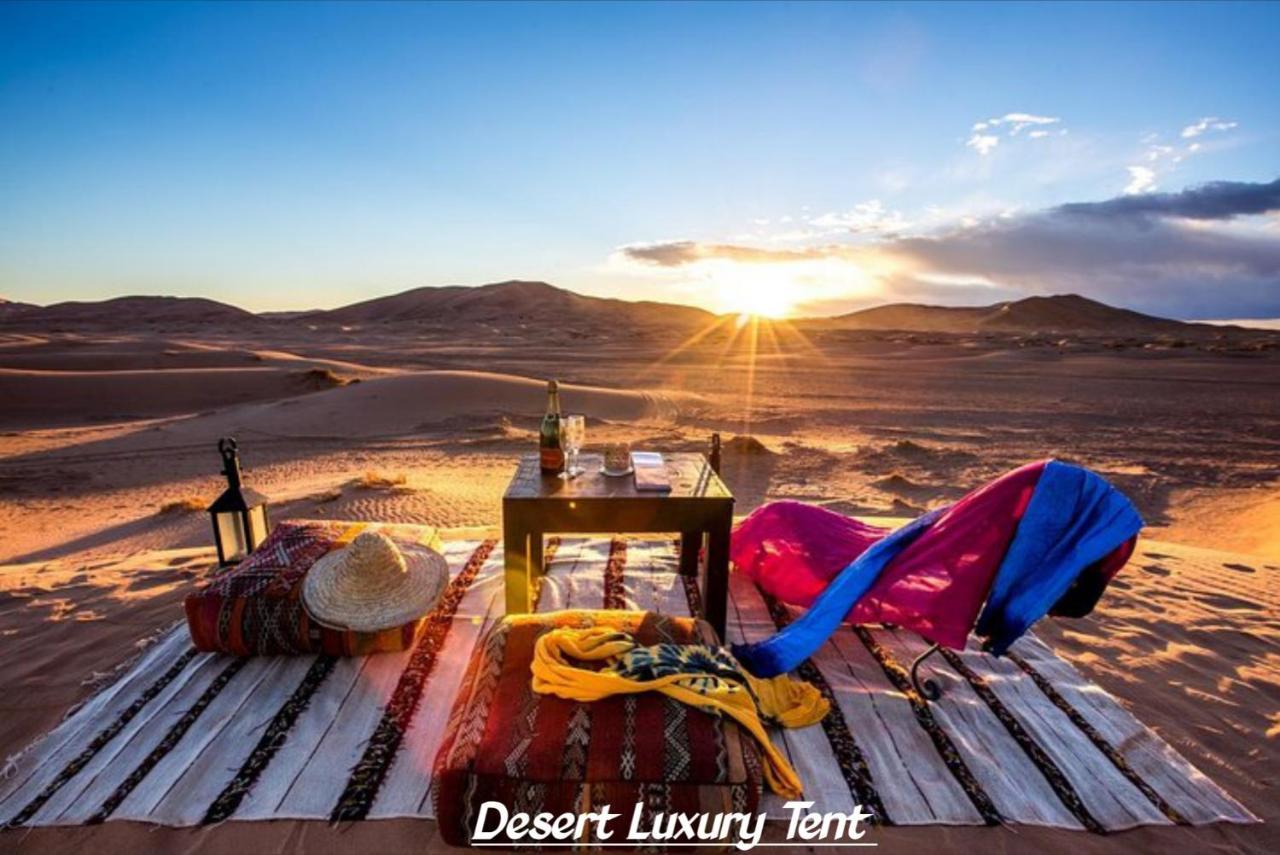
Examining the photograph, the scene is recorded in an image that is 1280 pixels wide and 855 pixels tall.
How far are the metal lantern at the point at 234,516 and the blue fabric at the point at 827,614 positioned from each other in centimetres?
335

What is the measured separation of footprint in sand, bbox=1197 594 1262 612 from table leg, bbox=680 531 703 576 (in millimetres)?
3642

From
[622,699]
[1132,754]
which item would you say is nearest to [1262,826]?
[1132,754]

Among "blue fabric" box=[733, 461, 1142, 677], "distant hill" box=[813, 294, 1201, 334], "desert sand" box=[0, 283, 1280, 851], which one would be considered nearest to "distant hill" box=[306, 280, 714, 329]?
"distant hill" box=[813, 294, 1201, 334]

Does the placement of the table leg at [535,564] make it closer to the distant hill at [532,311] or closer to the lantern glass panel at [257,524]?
the lantern glass panel at [257,524]

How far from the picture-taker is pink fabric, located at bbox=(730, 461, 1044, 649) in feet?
10.5

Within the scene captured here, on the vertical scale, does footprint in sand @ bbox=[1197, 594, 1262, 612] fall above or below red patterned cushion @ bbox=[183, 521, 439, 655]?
below

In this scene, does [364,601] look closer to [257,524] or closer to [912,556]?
[257,524]

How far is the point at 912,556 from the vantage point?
3410 millimetres

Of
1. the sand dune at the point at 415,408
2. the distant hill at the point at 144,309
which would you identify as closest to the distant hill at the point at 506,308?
the distant hill at the point at 144,309

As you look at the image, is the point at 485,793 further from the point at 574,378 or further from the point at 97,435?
the point at 574,378

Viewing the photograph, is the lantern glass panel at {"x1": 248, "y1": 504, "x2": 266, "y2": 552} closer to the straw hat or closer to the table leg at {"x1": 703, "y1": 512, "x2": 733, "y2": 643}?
the straw hat

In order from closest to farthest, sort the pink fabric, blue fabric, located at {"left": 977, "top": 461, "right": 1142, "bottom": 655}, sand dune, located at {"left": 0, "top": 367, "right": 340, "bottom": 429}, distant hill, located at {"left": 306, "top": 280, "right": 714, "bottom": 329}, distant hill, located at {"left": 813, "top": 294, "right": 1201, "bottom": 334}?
blue fabric, located at {"left": 977, "top": 461, "right": 1142, "bottom": 655} → the pink fabric → sand dune, located at {"left": 0, "top": 367, "right": 340, "bottom": 429} → distant hill, located at {"left": 306, "top": 280, "right": 714, "bottom": 329} → distant hill, located at {"left": 813, "top": 294, "right": 1201, "bottom": 334}

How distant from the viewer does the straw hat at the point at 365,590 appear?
3.55 metres

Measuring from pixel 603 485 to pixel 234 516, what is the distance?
8.47ft
